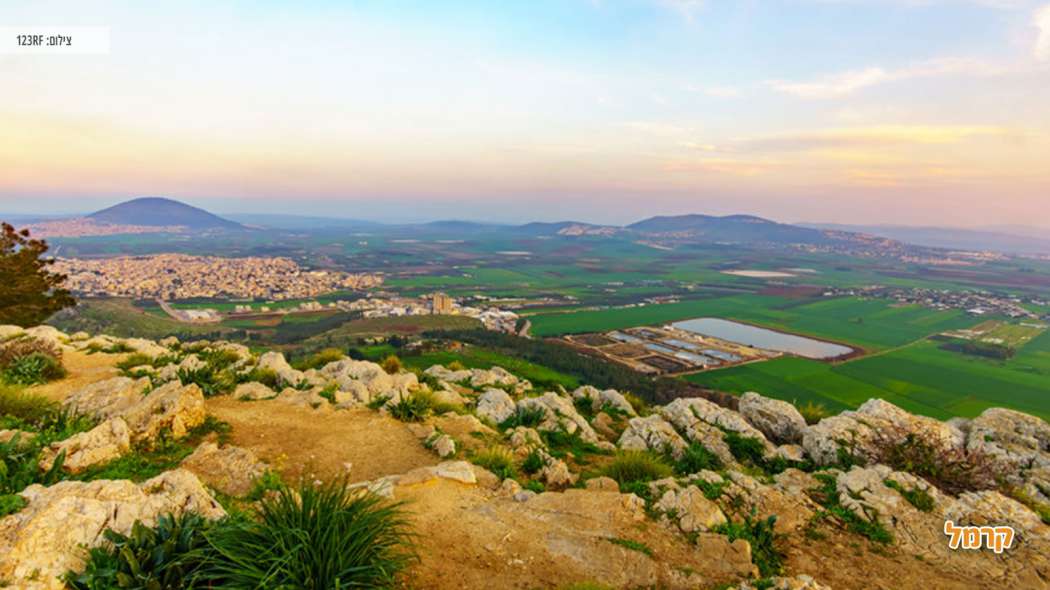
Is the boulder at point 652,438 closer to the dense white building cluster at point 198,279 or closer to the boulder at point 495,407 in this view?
the boulder at point 495,407

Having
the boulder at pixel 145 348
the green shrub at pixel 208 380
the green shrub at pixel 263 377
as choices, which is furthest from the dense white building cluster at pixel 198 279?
the green shrub at pixel 208 380

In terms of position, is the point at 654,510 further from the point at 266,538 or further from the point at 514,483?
the point at 266,538

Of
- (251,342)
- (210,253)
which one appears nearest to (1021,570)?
(251,342)

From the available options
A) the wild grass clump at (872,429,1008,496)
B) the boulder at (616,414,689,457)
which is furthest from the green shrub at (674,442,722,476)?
the wild grass clump at (872,429,1008,496)

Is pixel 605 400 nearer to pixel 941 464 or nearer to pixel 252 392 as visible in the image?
pixel 941 464

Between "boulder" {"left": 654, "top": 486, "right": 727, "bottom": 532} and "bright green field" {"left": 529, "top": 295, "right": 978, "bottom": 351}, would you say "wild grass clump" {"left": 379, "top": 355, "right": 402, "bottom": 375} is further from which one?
"bright green field" {"left": 529, "top": 295, "right": 978, "bottom": 351}
